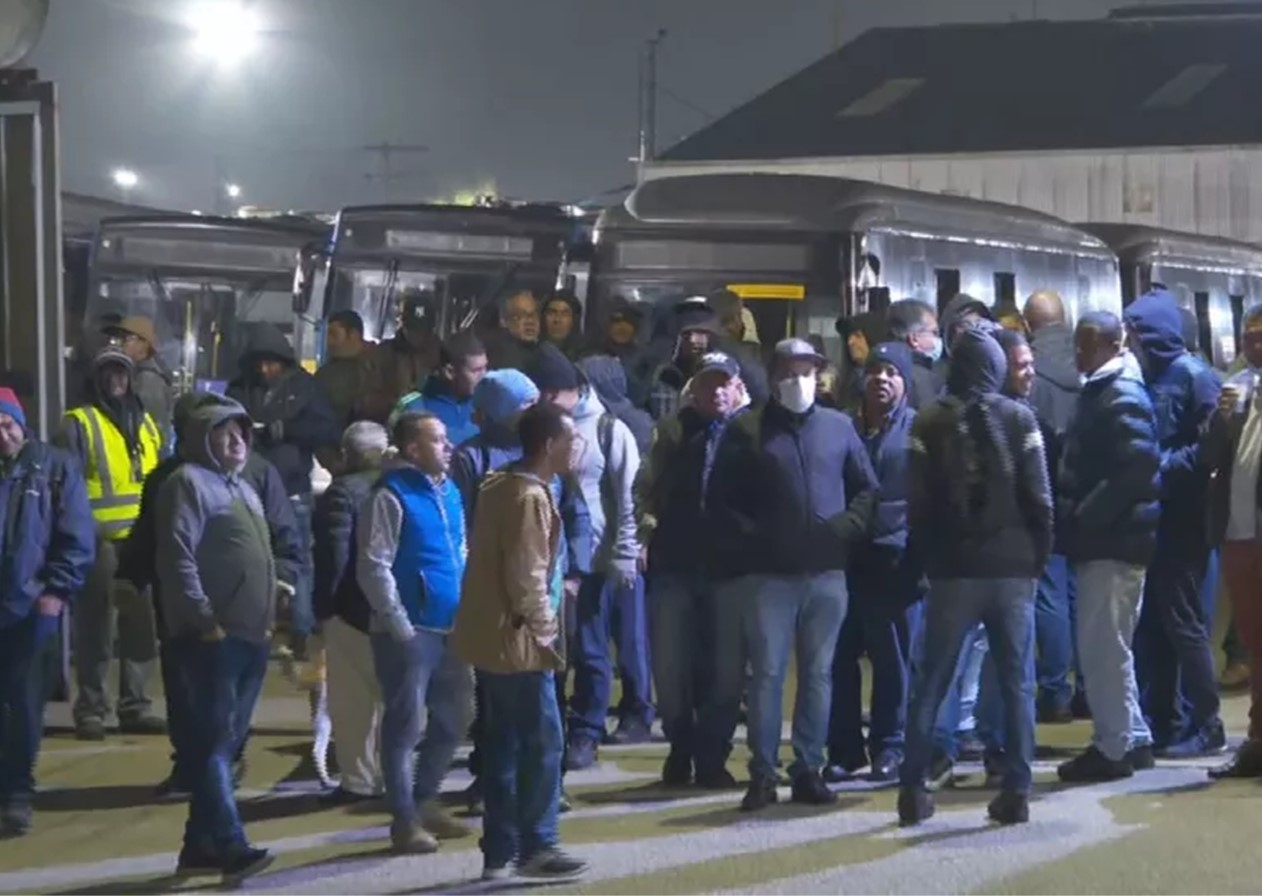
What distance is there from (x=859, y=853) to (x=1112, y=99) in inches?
1878

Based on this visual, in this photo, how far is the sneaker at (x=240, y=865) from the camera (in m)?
8.48

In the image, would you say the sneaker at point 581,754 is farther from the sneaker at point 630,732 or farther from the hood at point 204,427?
the hood at point 204,427

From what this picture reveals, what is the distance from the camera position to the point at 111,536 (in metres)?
12.3

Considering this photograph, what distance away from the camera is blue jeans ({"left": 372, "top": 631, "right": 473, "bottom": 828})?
895 cm

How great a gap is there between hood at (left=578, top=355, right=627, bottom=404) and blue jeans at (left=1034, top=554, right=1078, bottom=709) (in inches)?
93.8

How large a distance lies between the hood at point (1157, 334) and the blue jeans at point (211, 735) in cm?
482

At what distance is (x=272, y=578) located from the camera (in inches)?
346

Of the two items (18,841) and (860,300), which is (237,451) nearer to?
(18,841)

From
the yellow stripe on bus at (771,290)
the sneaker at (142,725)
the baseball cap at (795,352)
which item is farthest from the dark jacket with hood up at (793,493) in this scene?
the yellow stripe on bus at (771,290)

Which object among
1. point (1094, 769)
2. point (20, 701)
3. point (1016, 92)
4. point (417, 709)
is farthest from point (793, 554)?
point (1016, 92)

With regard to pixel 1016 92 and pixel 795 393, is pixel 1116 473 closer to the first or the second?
pixel 795 393

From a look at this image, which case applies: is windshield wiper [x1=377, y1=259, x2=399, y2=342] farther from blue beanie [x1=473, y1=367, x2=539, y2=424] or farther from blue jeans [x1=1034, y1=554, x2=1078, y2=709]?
blue beanie [x1=473, y1=367, x2=539, y2=424]

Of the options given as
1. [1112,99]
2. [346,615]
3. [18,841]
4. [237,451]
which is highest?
[1112,99]

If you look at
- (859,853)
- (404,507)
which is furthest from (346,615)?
(859,853)
